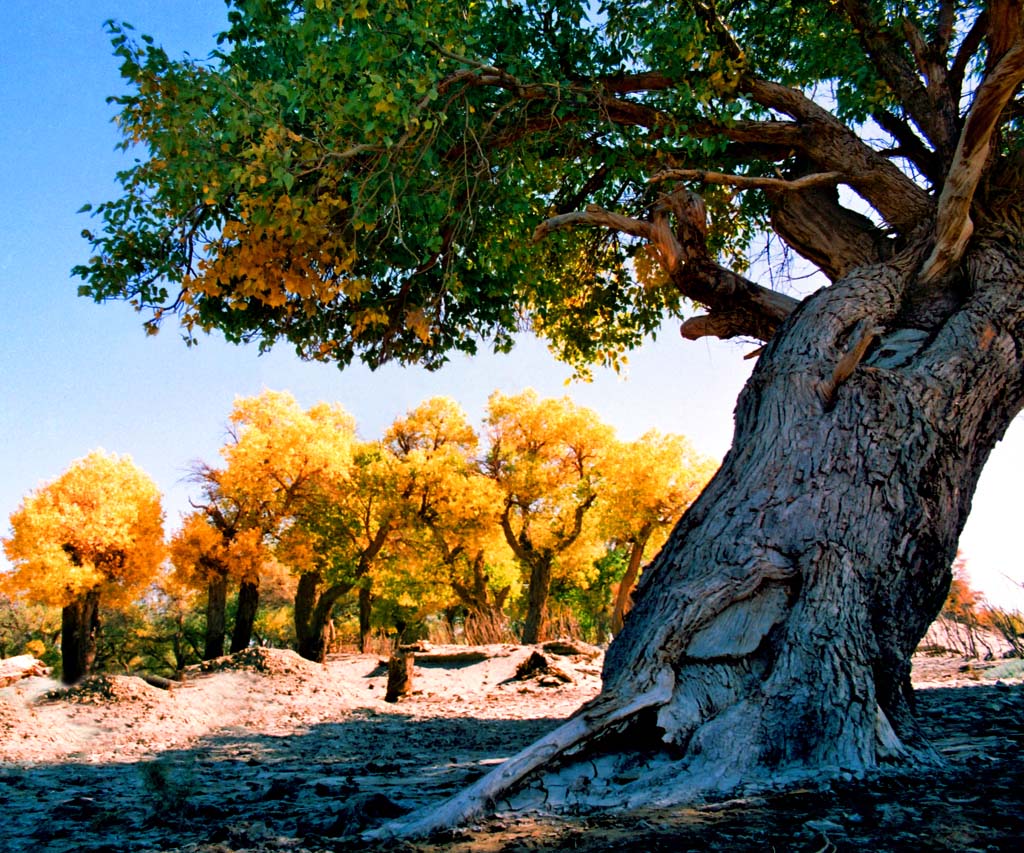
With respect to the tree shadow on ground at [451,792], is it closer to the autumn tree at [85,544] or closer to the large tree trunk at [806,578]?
the large tree trunk at [806,578]

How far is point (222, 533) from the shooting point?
21.2 meters

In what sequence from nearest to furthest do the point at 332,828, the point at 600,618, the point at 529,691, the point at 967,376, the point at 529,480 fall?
the point at 332,828 < the point at 967,376 < the point at 529,691 < the point at 529,480 < the point at 600,618

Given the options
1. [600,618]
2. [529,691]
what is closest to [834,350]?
[529,691]

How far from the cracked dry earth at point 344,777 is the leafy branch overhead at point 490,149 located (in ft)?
13.5

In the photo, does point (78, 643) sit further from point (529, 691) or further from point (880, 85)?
point (880, 85)

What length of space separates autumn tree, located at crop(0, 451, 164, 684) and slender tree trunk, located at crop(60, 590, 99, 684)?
2 cm

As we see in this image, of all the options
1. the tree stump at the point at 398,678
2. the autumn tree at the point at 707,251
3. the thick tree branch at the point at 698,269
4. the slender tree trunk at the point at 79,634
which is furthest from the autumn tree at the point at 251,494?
the thick tree branch at the point at 698,269

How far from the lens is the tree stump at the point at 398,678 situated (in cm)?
1338

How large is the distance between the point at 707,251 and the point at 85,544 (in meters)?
17.4

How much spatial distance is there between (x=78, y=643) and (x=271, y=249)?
54.8 feet

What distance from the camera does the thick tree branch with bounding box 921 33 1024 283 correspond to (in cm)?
607

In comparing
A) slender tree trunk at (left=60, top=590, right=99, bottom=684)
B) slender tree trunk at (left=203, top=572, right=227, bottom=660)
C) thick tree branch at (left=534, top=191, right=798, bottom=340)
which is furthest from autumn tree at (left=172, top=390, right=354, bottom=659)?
thick tree branch at (left=534, top=191, right=798, bottom=340)

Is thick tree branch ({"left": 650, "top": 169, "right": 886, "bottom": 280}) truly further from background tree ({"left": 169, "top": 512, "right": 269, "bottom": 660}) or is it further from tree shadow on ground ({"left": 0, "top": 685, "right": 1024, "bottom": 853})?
background tree ({"left": 169, "top": 512, "right": 269, "bottom": 660})

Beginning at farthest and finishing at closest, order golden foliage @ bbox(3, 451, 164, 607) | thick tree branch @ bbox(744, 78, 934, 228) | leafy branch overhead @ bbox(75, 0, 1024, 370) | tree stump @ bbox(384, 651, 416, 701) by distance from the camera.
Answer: golden foliage @ bbox(3, 451, 164, 607) → tree stump @ bbox(384, 651, 416, 701) → thick tree branch @ bbox(744, 78, 934, 228) → leafy branch overhead @ bbox(75, 0, 1024, 370)
